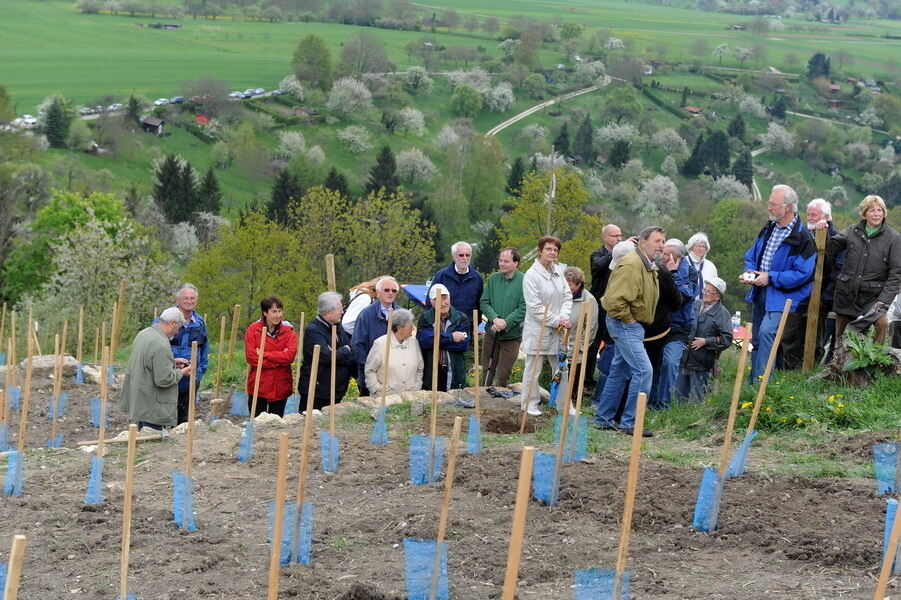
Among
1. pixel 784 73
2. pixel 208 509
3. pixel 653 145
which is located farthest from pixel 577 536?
pixel 784 73

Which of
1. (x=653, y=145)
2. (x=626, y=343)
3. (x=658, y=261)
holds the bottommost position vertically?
(x=653, y=145)

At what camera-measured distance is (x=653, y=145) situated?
4299 inches

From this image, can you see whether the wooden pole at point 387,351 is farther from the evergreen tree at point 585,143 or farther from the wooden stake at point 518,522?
the evergreen tree at point 585,143

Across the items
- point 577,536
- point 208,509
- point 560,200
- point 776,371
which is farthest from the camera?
point 560,200

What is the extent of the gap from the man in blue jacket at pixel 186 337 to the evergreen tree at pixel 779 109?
397 feet

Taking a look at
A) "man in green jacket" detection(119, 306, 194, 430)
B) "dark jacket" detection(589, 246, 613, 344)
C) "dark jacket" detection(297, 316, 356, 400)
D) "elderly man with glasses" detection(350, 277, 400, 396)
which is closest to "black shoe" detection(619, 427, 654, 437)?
"dark jacket" detection(589, 246, 613, 344)

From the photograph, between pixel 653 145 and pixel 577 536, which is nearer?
pixel 577 536

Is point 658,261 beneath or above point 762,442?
above

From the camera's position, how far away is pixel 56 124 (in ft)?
277

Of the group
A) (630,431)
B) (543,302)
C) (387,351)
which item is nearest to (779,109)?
(543,302)

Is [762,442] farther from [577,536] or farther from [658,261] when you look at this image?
[577,536]

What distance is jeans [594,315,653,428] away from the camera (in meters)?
8.93

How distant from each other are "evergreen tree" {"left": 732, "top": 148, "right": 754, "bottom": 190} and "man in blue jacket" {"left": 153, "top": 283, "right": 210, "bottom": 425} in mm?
95847

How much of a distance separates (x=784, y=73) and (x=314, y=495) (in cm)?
14478
